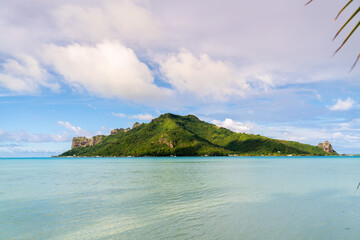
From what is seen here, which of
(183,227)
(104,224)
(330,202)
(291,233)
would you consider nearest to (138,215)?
(104,224)

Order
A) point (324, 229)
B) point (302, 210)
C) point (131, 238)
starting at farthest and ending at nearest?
1. point (302, 210)
2. point (324, 229)
3. point (131, 238)

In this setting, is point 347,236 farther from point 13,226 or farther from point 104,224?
point 13,226

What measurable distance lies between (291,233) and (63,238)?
17243 mm

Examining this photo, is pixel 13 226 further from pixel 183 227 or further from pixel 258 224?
pixel 258 224

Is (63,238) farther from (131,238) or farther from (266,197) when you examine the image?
(266,197)

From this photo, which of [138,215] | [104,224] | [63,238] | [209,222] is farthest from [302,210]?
[63,238]

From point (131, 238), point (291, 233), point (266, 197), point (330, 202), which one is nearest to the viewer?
point (131, 238)

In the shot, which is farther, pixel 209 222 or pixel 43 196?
pixel 43 196

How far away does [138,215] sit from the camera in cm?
2300

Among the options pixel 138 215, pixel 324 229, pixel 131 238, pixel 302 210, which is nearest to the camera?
pixel 131 238

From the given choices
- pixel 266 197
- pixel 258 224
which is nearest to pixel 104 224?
pixel 258 224

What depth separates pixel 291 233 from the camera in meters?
18.1

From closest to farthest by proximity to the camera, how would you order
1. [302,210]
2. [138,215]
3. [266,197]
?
[138,215], [302,210], [266,197]

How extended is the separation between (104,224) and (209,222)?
359 inches
